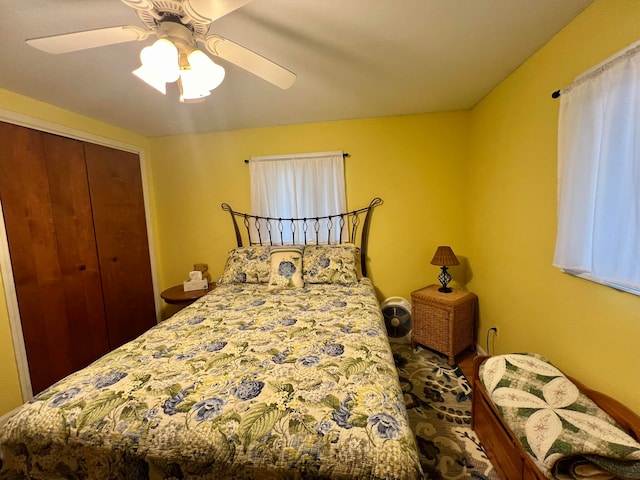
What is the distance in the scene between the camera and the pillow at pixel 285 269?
7.65 feet

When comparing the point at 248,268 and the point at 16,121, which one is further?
the point at 248,268

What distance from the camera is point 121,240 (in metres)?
2.62

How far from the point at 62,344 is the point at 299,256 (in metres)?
1.97


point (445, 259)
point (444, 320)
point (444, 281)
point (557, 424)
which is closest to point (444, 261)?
point (445, 259)

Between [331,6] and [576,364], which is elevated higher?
[331,6]

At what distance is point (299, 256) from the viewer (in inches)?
97.7

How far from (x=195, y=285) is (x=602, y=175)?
294cm

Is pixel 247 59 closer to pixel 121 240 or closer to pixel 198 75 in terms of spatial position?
pixel 198 75

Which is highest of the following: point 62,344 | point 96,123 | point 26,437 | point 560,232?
point 96,123

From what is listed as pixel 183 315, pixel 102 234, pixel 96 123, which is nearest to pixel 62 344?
pixel 102 234

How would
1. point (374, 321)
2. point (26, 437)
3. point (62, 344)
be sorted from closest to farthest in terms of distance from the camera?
point (26, 437), point (374, 321), point (62, 344)

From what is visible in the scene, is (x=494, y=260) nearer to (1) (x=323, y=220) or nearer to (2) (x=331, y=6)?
(1) (x=323, y=220)

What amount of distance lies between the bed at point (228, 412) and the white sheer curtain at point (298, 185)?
143 centimetres

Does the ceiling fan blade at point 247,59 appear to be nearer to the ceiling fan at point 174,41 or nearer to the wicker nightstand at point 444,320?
the ceiling fan at point 174,41
